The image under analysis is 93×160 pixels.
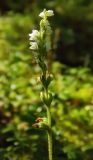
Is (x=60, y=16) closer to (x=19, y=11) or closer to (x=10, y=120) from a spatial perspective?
(x=19, y=11)

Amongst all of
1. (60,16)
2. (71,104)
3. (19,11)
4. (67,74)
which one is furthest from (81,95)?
(19,11)

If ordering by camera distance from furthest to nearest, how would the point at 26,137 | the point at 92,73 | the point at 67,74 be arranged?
the point at 92,73
the point at 67,74
the point at 26,137

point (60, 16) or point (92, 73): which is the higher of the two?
point (60, 16)

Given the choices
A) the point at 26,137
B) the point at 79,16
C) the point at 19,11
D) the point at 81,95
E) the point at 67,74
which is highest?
the point at 19,11

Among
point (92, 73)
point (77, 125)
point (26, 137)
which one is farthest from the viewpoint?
point (92, 73)

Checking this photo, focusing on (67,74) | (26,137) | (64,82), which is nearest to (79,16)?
(67,74)

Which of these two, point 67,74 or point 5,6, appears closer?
point 67,74
